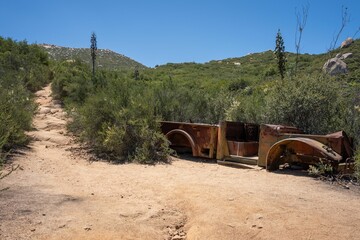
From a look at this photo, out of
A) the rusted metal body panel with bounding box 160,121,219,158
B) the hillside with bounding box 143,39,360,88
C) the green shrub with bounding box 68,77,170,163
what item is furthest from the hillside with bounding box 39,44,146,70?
the rusted metal body panel with bounding box 160,121,219,158

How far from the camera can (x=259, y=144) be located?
7555mm

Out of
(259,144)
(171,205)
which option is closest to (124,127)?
(259,144)

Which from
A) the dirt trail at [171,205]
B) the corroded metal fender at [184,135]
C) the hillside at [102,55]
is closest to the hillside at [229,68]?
the hillside at [102,55]

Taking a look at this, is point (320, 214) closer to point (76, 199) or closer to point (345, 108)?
point (76, 199)

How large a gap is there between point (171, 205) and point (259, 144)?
3.21 metres

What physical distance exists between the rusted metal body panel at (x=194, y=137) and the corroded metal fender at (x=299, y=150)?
167 centimetres

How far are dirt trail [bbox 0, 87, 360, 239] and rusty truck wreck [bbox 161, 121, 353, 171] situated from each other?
485 mm

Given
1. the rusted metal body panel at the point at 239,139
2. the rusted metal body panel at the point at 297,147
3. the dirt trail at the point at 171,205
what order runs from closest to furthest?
1. the dirt trail at the point at 171,205
2. the rusted metal body panel at the point at 297,147
3. the rusted metal body panel at the point at 239,139

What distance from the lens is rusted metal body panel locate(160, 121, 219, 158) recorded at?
857cm

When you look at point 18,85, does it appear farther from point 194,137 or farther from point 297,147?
point 297,147

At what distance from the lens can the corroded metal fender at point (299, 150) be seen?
254 inches

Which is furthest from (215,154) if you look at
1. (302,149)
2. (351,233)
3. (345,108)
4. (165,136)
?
(351,233)

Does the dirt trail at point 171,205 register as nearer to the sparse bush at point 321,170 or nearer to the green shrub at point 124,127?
the sparse bush at point 321,170

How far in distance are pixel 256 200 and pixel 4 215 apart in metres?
3.20
